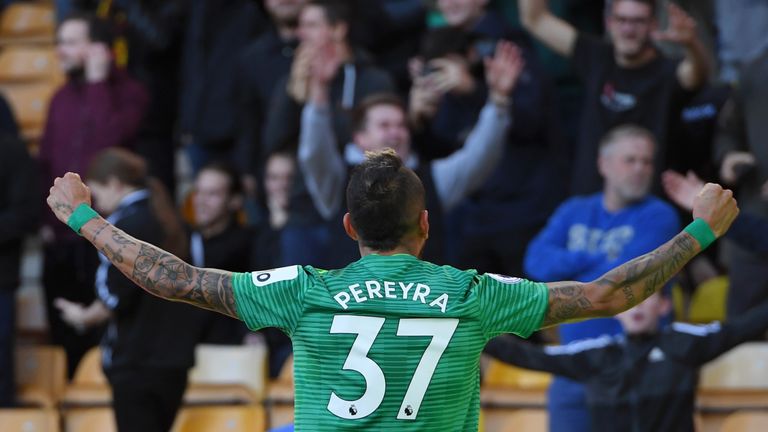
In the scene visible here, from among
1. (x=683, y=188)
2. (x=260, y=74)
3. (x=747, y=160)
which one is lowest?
(x=683, y=188)

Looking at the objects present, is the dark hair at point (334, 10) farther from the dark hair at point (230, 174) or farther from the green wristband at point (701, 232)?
the green wristband at point (701, 232)

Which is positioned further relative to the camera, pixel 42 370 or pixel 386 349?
pixel 42 370

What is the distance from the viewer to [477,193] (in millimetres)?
8742

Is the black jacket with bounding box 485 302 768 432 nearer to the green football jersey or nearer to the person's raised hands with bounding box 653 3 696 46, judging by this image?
the person's raised hands with bounding box 653 3 696 46

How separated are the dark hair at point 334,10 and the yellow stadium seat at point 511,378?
220 cm

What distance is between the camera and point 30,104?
35.4 feet

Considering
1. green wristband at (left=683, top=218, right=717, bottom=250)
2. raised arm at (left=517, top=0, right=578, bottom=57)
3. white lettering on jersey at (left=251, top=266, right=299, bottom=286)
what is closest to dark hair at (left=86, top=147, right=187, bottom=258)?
raised arm at (left=517, top=0, right=578, bottom=57)

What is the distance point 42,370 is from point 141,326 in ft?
6.26

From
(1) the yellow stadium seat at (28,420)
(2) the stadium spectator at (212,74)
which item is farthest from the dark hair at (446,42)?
(1) the yellow stadium seat at (28,420)

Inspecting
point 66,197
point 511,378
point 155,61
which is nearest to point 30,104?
point 155,61

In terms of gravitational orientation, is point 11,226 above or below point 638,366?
above

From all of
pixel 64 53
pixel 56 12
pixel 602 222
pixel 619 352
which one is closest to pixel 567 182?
pixel 602 222

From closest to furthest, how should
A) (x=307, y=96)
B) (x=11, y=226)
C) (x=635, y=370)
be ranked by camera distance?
(x=635, y=370) < (x=307, y=96) < (x=11, y=226)

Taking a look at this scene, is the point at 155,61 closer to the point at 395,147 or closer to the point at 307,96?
the point at 307,96
